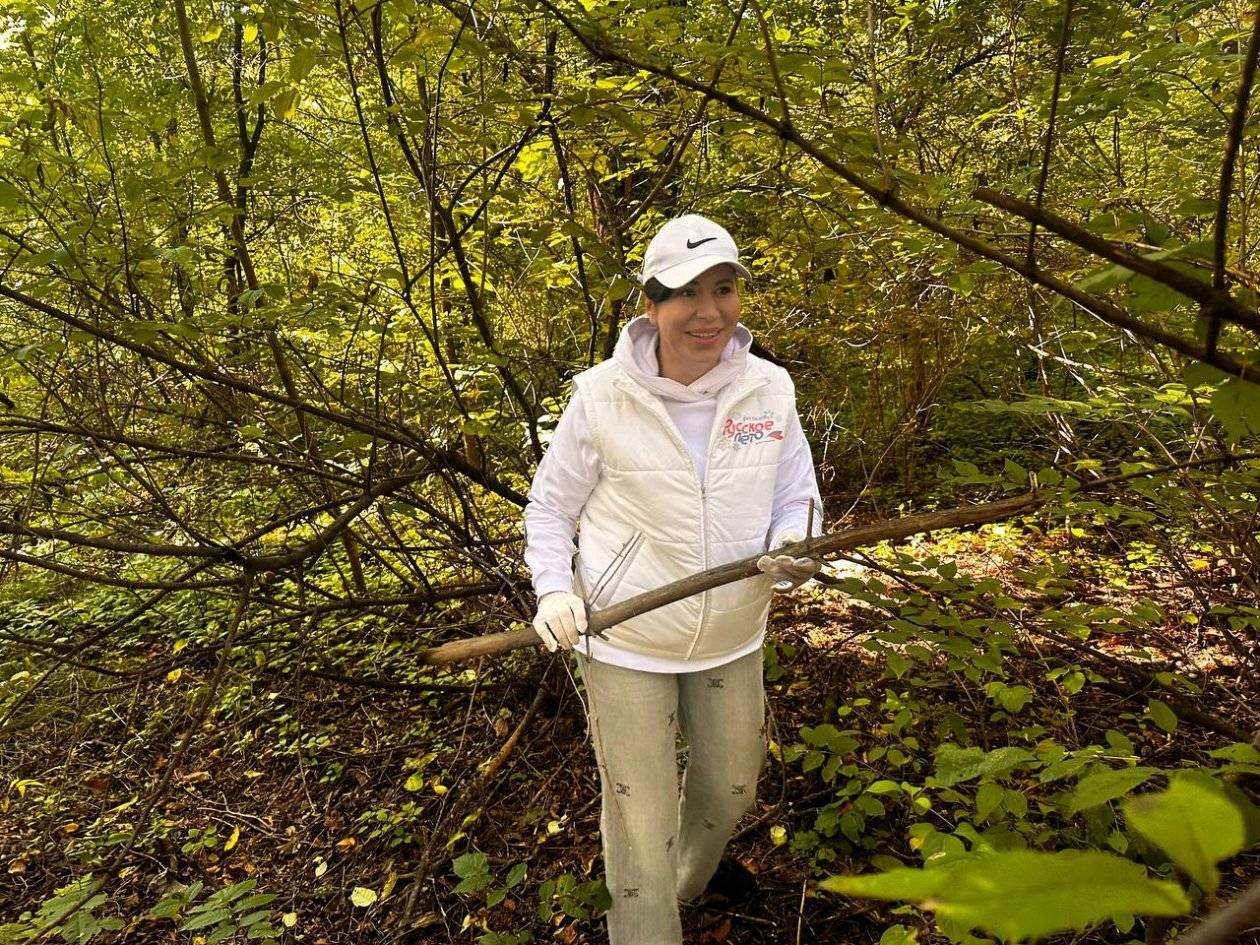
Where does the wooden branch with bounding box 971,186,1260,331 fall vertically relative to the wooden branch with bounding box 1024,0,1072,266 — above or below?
below

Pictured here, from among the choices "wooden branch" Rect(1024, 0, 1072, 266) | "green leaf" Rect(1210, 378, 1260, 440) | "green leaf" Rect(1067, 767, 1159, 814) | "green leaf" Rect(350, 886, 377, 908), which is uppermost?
"wooden branch" Rect(1024, 0, 1072, 266)

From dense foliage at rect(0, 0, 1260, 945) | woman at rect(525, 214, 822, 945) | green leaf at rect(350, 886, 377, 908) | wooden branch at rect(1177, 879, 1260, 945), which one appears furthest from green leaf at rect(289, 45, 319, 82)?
green leaf at rect(350, 886, 377, 908)

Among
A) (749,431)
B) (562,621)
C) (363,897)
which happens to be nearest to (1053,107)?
(749,431)

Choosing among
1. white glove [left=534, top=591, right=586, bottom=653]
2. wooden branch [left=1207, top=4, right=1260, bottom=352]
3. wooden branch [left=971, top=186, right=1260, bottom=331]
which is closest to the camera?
wooden branch [left=1207, top=4, right=1260, bottom=352]

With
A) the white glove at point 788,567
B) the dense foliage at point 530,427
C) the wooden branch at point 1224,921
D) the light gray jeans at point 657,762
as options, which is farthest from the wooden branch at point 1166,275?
the light gray jeans at point 657,762

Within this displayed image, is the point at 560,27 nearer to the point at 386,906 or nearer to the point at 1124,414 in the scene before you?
the point at 1124,414

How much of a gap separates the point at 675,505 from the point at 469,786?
2.09 metres

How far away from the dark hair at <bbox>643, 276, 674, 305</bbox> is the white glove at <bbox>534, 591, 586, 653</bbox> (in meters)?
0.85

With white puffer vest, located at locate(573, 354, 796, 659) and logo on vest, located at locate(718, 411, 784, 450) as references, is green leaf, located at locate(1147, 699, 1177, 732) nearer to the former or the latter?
white puffer vest, located at locate(573, 354, 796, 659)

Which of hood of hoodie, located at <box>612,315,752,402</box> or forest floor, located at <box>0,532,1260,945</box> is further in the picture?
forest floor, located at <box>0,532,1260,945</box>

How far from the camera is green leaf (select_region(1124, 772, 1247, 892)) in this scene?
39 cm

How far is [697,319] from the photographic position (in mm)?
2029

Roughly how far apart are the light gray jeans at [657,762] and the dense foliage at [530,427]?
8.3 inches

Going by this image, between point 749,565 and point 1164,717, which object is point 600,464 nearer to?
point 749,565
